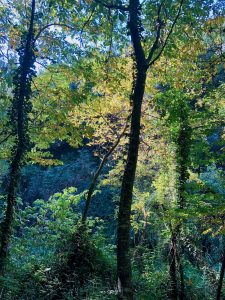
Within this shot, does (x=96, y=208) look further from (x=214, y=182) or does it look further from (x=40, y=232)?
(x=40, y=232)

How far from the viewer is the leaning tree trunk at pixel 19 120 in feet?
16.5

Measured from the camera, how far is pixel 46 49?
6332 millimetres

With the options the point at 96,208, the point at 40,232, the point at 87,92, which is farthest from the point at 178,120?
the point at 96,208

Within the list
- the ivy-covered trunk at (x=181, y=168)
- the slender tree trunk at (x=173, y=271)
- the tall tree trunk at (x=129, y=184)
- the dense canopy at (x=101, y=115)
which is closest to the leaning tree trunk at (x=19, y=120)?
the dense canopy at (x=101, y=115)

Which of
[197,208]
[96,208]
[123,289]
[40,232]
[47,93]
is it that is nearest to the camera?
[123,289]

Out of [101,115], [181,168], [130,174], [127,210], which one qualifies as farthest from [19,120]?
[101,115]

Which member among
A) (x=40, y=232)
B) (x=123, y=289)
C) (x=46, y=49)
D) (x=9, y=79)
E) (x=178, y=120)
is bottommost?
(x=123, y=289)

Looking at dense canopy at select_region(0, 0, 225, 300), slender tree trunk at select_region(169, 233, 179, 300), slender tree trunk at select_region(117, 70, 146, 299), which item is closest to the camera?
slender tree trunk at select_region(117, 70, 146, 299)

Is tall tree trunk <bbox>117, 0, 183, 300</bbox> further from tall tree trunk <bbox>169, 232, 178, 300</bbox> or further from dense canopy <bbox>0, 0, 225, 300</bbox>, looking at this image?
tall tree trunk <bbox>169, 232, 178, 300</bbox>

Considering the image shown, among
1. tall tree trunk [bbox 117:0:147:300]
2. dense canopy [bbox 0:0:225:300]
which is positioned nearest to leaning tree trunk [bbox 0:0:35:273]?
dense canopy [bbox 0:0:225:300]

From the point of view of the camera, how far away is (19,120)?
5.23 m

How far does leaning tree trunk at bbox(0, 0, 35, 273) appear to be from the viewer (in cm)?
502

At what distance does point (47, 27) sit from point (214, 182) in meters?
9.33

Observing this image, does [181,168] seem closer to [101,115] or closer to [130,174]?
[130,174]
